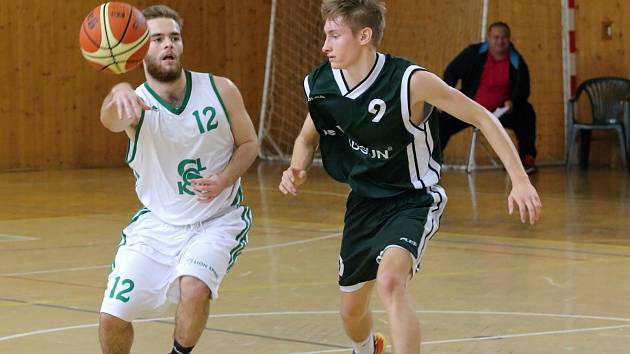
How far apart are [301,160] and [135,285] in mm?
886

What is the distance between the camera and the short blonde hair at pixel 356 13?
195 inches

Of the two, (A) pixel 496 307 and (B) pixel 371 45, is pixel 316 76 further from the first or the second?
(A) pixel 496 307

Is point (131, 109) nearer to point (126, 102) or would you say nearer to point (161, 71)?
point (126, 102)

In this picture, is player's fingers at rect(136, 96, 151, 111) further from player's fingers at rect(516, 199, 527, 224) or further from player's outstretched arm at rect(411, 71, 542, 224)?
player's fingers at rect(516, 199, 527, 224)

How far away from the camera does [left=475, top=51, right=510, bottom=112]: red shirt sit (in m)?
15.3

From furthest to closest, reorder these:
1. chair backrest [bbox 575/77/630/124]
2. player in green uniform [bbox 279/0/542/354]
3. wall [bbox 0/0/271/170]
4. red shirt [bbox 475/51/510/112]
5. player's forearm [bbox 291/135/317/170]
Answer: wall [bbox 0/0/271/170] → chair backrest [bbox 575/77/630/124] → red shirt [bbox 475/51/510/112] → player's forearm [bbox 291/135/317/170] → player in green uniform [bbox 279/0/542/354]

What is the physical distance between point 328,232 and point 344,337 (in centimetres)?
424

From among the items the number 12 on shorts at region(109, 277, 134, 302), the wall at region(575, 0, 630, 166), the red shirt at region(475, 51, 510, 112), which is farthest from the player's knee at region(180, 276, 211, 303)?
the wall at region(575, 0, 630, 166)

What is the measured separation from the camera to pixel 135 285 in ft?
15.9

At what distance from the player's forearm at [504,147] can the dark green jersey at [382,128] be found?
37 cm

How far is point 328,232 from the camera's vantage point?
1009 cm

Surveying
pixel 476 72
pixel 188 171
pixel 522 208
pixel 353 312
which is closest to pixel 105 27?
pixel 188 171

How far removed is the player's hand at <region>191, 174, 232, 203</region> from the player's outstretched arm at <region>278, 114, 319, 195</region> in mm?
259

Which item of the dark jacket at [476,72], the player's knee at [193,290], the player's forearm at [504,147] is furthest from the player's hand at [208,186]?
the dark jacket at [476,72]
